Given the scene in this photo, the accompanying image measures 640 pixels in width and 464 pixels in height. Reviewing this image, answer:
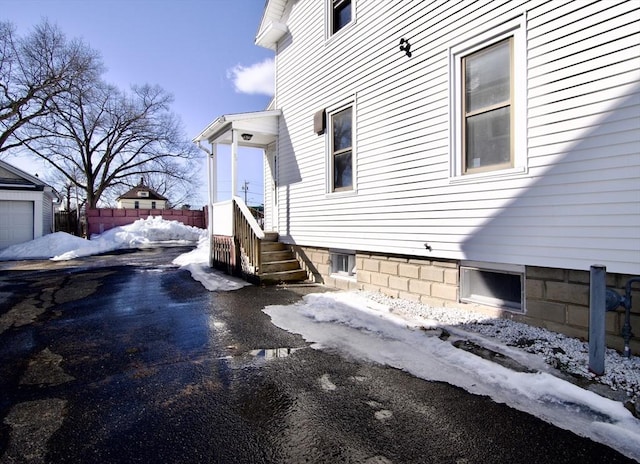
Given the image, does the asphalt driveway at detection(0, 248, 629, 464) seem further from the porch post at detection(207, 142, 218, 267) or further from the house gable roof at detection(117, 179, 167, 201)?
the house gable roof at detection(117, 179, 167, 201)

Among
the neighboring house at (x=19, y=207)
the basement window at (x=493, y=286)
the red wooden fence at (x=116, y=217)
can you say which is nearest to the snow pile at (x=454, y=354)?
the basement window at (x=493, y=286)

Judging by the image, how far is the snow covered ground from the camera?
233 centimetres

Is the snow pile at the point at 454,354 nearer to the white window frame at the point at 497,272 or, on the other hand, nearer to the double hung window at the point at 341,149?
the white window frame at the point at 497,272

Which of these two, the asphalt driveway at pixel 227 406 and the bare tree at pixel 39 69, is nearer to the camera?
the asphalt driveway at pixel 227 406

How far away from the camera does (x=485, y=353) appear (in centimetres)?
331

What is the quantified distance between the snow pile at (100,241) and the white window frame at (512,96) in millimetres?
14050

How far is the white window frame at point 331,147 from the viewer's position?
6.28 m

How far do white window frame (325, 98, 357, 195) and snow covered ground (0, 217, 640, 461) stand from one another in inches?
78.7

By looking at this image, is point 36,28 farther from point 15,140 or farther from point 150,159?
point 150,159

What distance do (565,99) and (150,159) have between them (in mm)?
33246

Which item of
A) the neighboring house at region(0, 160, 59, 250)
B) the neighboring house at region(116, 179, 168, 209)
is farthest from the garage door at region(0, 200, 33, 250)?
the neighboring house at region(116, 179, 168, 209)

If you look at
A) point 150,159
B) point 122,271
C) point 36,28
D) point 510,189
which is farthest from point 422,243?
point 150,159

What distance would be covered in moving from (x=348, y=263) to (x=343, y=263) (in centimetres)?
16

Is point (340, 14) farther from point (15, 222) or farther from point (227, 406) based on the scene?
point (15, 222)
